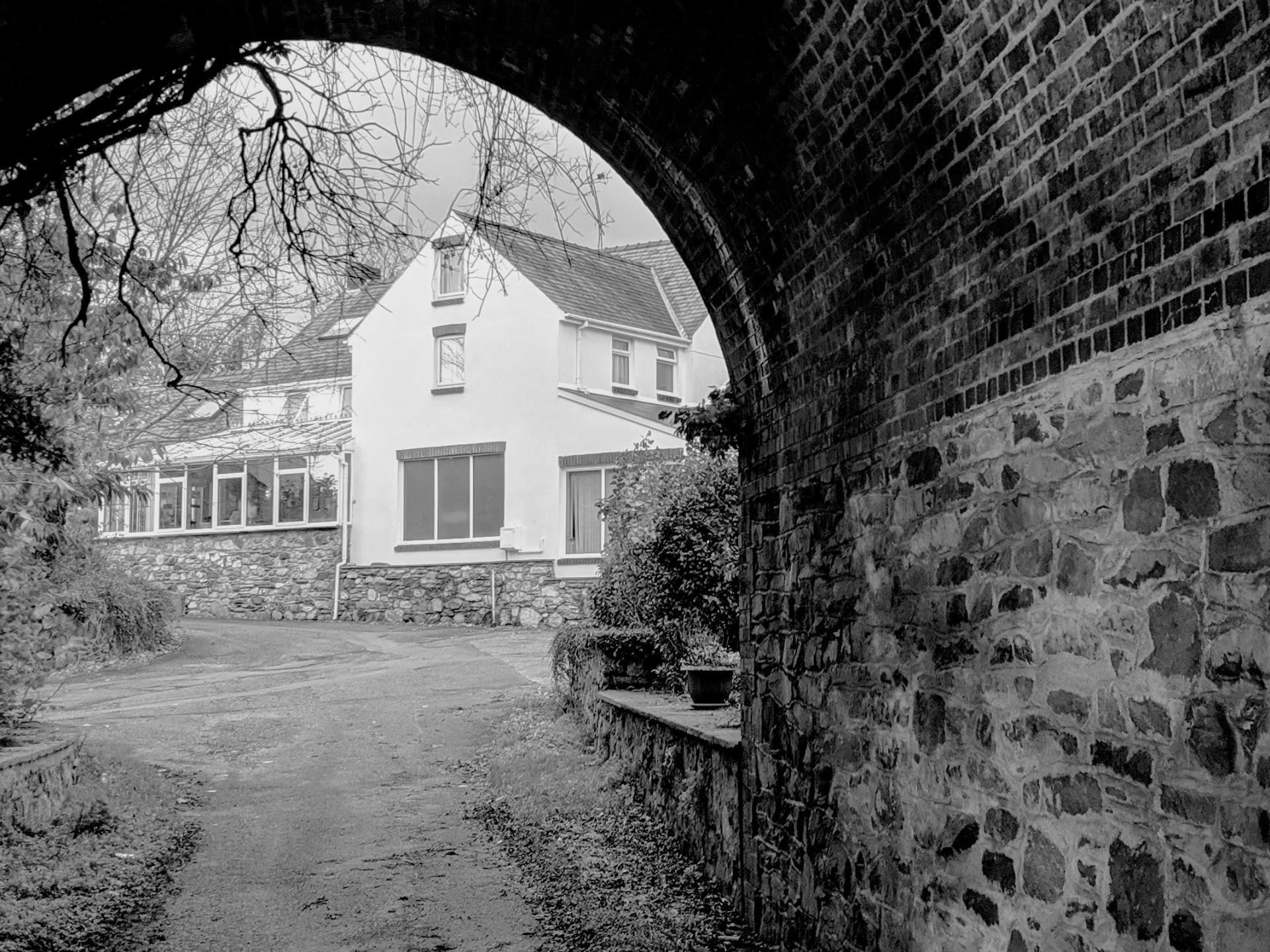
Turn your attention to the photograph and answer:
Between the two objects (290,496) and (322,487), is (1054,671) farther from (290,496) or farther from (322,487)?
(290,496)

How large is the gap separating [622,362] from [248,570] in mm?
9932

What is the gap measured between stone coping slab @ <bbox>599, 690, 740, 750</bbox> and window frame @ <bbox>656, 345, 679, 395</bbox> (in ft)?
62.2

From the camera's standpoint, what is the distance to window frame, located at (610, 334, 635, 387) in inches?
1121

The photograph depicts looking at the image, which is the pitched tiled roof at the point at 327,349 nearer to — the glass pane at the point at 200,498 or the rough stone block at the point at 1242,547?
the glass pane at the point at 200,498

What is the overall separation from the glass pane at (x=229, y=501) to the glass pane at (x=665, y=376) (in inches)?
417

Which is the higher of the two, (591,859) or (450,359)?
(450,359)

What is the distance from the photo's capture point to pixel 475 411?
27.4 m

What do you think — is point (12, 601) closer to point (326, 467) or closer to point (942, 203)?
point (942, 203)

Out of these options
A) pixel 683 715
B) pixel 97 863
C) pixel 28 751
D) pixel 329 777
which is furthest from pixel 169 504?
pixel 683 715

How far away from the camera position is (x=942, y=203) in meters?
4.33

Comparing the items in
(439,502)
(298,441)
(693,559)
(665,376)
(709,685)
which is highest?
(665,376)

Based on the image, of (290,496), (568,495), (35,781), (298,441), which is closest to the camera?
(35,781)

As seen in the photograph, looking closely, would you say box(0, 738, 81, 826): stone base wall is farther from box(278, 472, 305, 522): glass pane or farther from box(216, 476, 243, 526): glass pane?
box(216, 476, 243, 526): glass pane

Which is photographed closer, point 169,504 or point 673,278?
point 169,504
